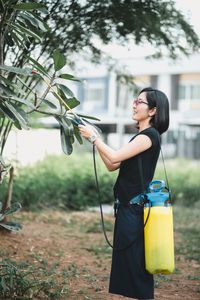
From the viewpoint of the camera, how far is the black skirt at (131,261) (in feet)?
7.18

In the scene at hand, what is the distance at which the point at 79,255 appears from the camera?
4.21 metres

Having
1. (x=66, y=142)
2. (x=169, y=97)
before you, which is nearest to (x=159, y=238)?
(x=66, y=142)

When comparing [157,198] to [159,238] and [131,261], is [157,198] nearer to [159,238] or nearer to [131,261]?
[159,238]

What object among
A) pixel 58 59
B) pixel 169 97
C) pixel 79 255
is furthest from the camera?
pixel 169 97

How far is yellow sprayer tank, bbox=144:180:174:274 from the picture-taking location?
82.7 inches

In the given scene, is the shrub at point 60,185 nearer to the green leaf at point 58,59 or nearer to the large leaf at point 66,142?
the large leaf at point 66,142

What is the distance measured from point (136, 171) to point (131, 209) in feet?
0.75

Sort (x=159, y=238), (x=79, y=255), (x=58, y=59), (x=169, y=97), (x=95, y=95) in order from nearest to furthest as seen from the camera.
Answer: (x=159, y=238) < (x=58, y=59) < (x=79, y=255) < (x=169, y=97) < (x=95, y=95)

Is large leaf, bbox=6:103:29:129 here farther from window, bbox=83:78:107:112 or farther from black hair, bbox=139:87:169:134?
window, bbox=83:78:107:112

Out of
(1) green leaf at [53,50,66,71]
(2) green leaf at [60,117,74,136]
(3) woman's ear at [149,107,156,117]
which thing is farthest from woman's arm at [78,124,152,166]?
(1) green leaf at [53,50,66,71]

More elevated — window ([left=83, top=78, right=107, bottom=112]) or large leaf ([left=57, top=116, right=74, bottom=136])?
window ([left=83, top=78, right=107, bottom=112])

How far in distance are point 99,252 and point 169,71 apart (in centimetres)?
1474

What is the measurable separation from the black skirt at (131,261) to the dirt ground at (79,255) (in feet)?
2.55

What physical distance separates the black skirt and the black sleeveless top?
81mm
